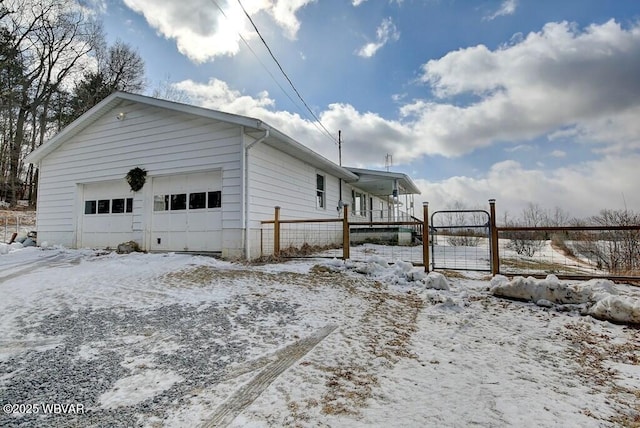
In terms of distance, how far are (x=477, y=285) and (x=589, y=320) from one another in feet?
6.19

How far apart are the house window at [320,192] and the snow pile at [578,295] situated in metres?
8.00

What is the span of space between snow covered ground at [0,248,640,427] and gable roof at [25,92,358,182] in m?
4.10

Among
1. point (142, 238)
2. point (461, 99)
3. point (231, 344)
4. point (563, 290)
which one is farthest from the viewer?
point (461, 99)

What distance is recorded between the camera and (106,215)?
10297 millimetres

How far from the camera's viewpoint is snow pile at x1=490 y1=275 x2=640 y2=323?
3969 millimetres

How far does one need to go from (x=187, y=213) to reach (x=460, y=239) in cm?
1470

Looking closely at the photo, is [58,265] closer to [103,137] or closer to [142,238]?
[142,238]

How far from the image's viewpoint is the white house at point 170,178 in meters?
8.23

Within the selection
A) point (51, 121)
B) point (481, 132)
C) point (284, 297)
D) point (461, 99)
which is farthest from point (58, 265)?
point (51, 121)

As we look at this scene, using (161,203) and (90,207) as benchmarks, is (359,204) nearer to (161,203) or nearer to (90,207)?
(161,203)

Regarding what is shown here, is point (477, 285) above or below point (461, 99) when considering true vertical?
below

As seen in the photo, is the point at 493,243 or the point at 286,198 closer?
the point at 493,243

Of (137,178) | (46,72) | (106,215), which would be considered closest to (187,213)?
(137,178)

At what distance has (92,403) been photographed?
7.03 ft
